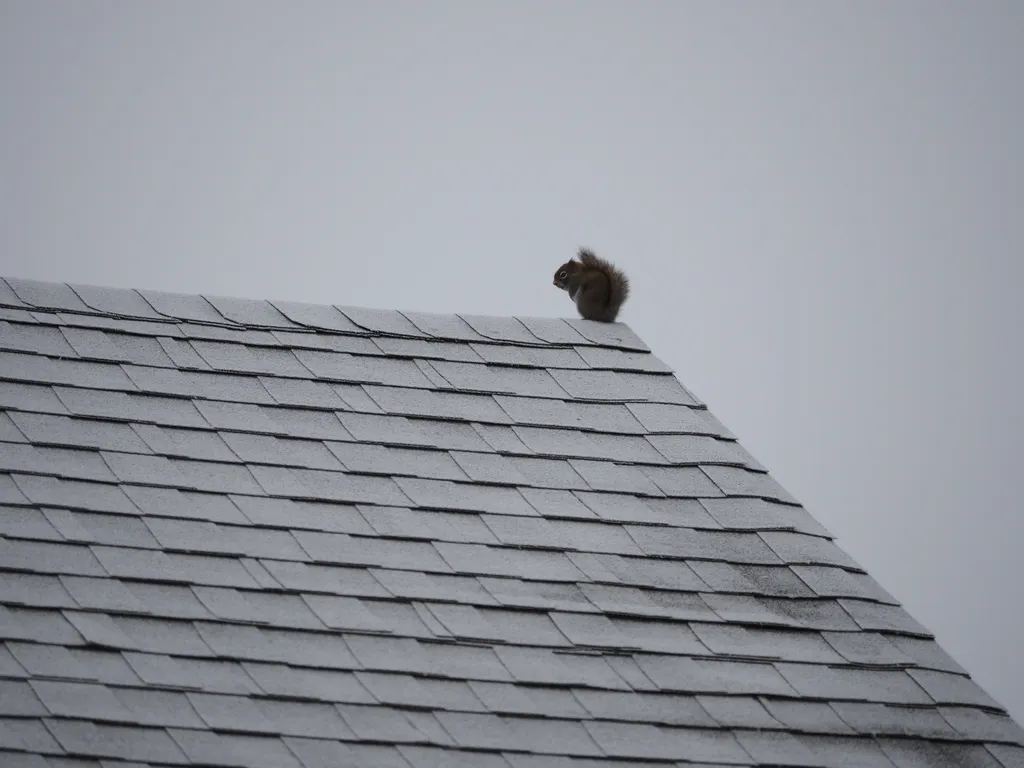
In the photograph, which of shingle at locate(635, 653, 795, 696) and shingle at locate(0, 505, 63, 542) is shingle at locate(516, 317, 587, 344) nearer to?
shingle at locate(635, 653, 795, 696)

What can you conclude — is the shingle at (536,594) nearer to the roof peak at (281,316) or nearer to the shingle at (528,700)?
the shingle at (528,700)

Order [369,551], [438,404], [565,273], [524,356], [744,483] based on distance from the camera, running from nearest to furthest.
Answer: [369,551], [744,483], [438,404], [524,356], [565,273]

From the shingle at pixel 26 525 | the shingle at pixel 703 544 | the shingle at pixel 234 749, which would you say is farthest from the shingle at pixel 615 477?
the shingle at pixel 26 525

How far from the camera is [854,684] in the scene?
2.48 metres

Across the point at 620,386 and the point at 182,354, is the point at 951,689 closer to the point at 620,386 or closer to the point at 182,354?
the point at 620,386

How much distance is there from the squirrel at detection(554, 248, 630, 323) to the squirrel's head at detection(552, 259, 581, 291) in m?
0.18

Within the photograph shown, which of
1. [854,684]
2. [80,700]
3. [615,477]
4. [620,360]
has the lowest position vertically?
[80,700]

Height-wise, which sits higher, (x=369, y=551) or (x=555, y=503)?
(x=555, y=503)

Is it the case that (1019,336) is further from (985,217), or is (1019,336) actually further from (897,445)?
(985,217)

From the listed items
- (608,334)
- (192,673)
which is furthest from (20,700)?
(608,334)

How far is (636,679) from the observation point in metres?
2.41

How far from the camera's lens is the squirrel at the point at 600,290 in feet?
12.0

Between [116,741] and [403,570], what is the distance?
749mm

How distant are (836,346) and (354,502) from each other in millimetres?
80799
